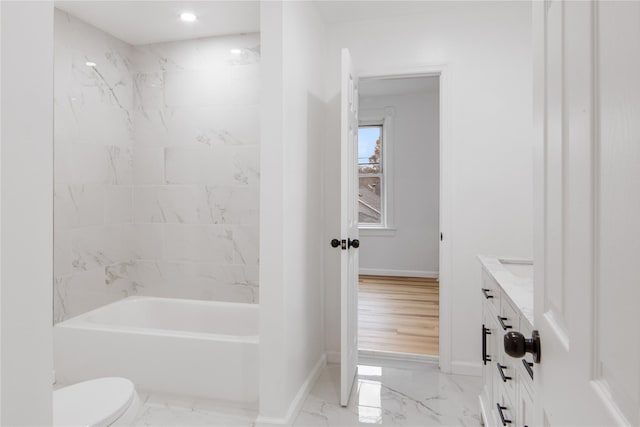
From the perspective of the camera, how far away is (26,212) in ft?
1.74

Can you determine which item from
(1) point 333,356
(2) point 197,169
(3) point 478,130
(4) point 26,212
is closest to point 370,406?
(1) point 333,356

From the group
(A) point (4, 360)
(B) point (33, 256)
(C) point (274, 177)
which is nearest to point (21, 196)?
(B) point (33, 256)

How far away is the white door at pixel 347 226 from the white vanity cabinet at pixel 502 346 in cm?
79

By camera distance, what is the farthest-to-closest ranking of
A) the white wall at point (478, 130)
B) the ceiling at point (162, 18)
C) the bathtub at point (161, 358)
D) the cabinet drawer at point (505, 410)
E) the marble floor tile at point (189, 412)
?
the white wall at point (478, 130)
the ceiling at point (162, 18)
the bathtub at point (161, 358)
the marble floor tile at point (189, 412)
the cabinet drawer at point (505, 410)

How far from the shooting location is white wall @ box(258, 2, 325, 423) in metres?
2.15

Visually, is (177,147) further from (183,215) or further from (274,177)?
(274,177)

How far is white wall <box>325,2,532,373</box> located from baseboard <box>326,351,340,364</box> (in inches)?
34.0

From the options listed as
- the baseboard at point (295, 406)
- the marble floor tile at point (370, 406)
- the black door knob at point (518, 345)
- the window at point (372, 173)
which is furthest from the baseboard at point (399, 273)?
the black door knob at point (518, 345)

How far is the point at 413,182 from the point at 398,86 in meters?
1.42

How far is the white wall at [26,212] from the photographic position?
50 cm

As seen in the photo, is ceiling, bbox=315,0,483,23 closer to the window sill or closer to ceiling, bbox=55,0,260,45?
ceiling, bbox=55,0,260,45

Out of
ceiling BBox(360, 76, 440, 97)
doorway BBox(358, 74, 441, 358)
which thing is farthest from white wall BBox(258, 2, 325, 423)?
doorway BBox(358, 74, 441, 358)

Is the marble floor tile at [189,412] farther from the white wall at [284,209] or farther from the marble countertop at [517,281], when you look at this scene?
the marble countertop at [517,281]

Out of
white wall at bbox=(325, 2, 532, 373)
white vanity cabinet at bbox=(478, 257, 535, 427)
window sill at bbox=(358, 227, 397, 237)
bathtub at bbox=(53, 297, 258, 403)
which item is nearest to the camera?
white vanity cabinet at bbox=(478, 257, 535, 427)
